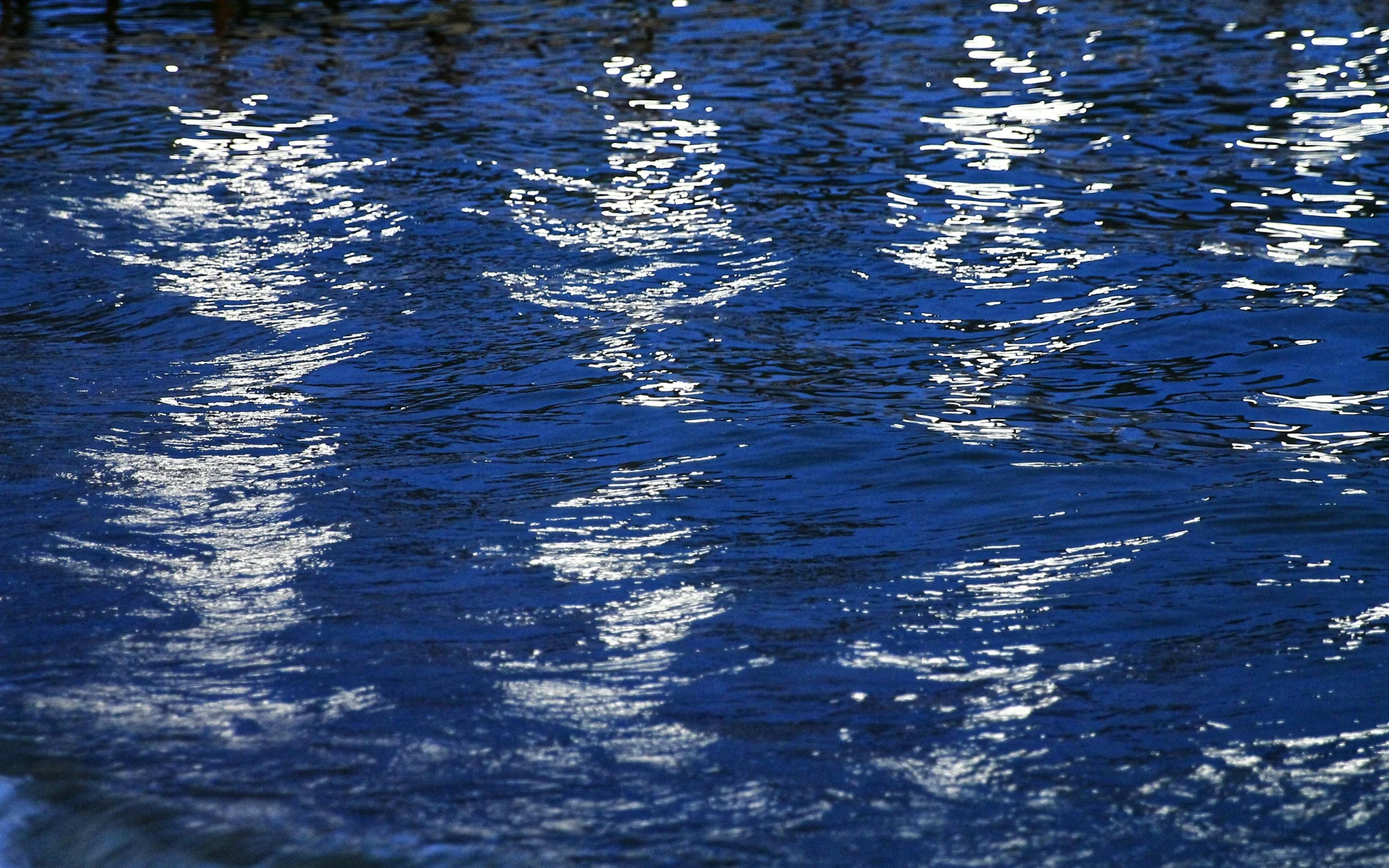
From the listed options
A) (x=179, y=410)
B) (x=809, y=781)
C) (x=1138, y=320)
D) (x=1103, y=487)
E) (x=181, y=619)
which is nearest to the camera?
(x=809, y=781)

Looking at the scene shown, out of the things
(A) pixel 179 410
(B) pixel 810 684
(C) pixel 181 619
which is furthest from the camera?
(A) pixel 179 410

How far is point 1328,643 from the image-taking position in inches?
149

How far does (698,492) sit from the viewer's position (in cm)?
483

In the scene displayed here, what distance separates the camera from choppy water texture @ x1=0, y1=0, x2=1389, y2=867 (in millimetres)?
3100

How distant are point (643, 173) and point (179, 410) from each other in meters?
4.68

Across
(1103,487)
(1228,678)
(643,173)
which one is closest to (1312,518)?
(1103,487)

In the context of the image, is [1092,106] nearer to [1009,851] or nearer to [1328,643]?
[1328,643]

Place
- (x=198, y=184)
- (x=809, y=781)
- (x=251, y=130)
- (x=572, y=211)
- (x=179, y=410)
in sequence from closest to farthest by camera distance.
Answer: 1. (x=809, y=781)
2. (x=179, y=410)
3. (x=572, y=211)
4. (x=198, y=184)
5. (x=251, y=130)

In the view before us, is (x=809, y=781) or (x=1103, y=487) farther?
(x=1103, y=487)

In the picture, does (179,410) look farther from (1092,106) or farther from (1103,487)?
(1092,106)

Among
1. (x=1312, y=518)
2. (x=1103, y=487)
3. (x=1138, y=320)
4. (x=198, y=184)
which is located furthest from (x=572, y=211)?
(x=1312, y=518)

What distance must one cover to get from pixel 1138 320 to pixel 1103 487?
2.13 m

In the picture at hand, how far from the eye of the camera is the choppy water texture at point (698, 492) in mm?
3100

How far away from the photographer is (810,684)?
356cm
